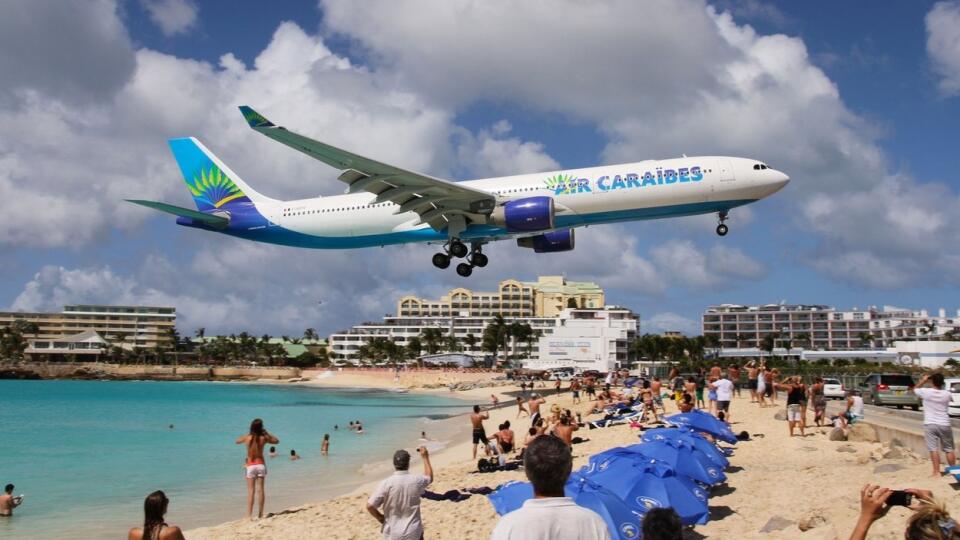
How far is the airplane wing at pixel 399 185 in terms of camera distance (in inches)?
997

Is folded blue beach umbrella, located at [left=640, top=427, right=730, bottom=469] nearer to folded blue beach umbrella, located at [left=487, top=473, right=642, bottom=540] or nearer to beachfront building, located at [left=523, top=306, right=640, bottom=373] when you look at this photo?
folded blue beach umbrella, located at [left=487, top=473, right=642, bottom=540]

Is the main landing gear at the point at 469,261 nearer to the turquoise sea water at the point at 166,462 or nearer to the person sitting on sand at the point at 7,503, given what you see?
the turquoise sea water at the point at 166,462

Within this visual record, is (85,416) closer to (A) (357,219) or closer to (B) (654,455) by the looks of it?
(A) (357,219)

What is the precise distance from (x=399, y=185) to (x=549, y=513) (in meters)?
25.3

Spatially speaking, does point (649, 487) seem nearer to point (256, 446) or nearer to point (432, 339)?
point (256, 446)

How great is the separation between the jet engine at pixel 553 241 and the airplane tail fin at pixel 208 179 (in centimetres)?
1321

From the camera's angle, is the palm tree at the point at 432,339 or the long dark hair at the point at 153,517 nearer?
the long dark hair at the point at 153,517

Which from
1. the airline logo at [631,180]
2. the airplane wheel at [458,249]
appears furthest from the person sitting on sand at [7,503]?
the airline logo at [631,180]

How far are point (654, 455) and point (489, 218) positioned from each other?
18.2 m

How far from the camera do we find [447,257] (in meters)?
33.9

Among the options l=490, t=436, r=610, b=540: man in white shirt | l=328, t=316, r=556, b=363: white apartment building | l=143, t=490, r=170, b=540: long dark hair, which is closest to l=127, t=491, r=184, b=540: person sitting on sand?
l=143, t=490, r=170, b=540: long dark hair

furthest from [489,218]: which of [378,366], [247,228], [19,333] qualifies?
[19,333]

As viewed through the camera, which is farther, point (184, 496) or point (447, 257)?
point (447, 257)

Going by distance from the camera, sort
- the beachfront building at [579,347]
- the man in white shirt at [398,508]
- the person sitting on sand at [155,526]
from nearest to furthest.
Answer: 1. the person sitting on sand at [155,526]
2. the man in white shirt at [398,508]
3. the beachfront building at [579,347]
